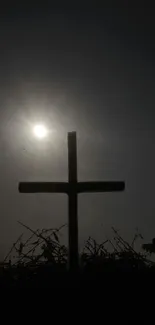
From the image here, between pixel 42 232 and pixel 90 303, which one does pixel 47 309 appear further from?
pixel 42 232

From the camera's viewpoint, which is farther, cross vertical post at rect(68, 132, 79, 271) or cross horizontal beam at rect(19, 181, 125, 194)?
cross horizontal beam at rect(19, 181, 125, 194)

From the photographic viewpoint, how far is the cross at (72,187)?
13.8 feet

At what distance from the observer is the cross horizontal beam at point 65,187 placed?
4.26 m

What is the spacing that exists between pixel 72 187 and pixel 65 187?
8cm

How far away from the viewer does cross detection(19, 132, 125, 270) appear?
4.19 meters

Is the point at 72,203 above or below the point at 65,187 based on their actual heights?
below

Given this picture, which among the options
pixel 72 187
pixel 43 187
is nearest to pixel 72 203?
pixel 72 187

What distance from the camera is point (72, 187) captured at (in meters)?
4.32

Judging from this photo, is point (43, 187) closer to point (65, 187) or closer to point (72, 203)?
point (65, 187)

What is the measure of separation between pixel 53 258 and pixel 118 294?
29.8 inches

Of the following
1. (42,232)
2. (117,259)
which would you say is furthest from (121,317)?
(42,232)

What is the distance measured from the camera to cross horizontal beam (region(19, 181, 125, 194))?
4.26 metres

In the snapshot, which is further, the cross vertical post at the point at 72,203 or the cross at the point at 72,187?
the cross at the point at 72,187

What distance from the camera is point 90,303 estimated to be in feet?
10.5
